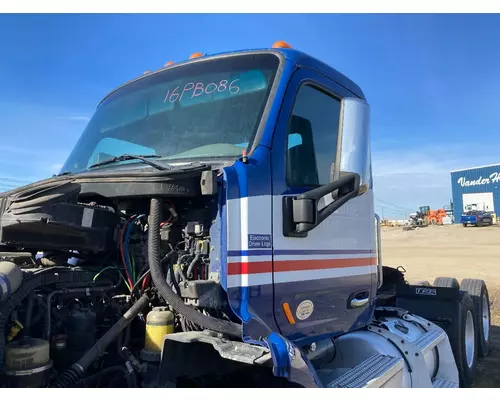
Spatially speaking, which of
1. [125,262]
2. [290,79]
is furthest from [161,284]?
[290,79]

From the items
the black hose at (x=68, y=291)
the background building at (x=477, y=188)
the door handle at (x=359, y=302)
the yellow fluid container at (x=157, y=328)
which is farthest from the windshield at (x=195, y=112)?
the background building at (x=477, y=188)

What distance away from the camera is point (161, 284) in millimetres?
2645

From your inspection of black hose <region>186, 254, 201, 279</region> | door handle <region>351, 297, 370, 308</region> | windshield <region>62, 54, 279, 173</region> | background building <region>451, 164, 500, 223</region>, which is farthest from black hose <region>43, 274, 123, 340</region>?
background building <region>451, 164, 500, 223</region>

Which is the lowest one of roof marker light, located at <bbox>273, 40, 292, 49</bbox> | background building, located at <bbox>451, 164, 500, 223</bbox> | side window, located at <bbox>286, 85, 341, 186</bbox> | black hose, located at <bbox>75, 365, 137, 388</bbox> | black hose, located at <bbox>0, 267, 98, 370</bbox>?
black hose, located at <bbox>75, 365, 137, 388</bbox>

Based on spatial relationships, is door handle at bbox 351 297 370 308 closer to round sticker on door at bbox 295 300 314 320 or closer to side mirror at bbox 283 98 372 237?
round sticker on door at bbox 295 300 314 320

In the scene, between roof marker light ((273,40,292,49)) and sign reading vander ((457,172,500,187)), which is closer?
roof marker light ((273,40,292,49))

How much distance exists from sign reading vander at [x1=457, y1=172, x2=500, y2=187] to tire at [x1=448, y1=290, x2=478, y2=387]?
51.7 m

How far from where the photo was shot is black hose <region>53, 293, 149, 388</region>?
242cm

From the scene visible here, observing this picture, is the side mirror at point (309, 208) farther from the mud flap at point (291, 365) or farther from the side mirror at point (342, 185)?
the mud flap at point (291, 365)

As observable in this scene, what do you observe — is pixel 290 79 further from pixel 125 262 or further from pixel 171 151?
pixel 125 262

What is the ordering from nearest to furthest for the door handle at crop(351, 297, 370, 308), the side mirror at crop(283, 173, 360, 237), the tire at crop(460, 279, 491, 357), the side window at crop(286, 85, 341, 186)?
the side mirror at crop(283, 173, 360, 237)
the side window at crop(286, 85, 341, 186)
the door handle at crop(351, 297, 370, 308)
the tire at crop(460, 279, 491, 357)

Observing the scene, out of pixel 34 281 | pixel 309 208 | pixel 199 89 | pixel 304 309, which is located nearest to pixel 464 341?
pixel 304 309

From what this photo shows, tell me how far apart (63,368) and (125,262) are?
676mm

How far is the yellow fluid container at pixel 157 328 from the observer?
2.69m
